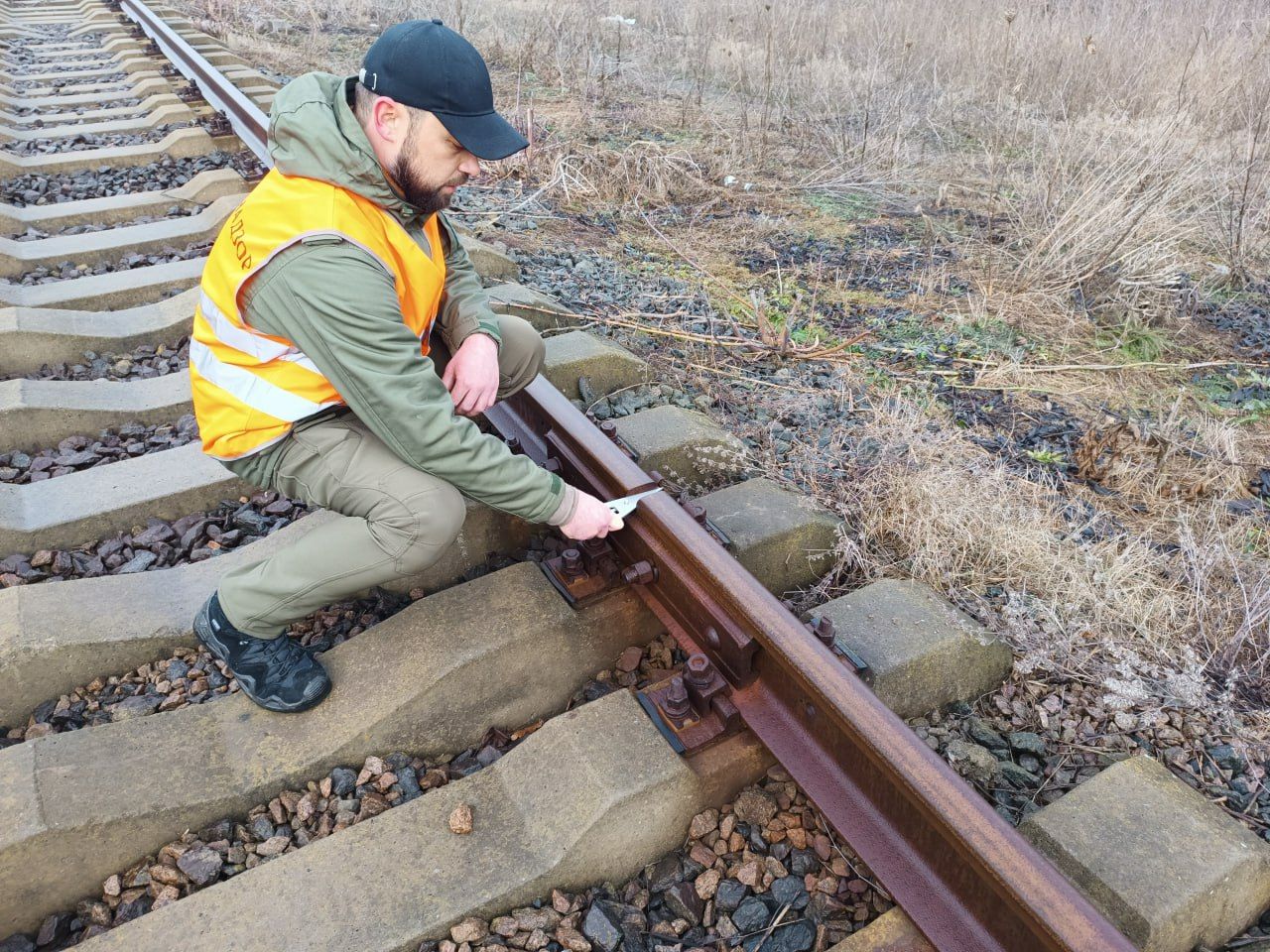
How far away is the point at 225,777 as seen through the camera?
6.97 feet

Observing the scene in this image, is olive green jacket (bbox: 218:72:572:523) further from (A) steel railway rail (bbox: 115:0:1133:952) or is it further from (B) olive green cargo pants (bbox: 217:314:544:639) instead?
(A) steel railway rail (bbox: 115:0:1133:952)

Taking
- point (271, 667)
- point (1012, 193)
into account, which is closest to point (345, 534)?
point (271, 667)

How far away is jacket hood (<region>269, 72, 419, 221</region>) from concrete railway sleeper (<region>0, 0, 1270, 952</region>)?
39.6 inches

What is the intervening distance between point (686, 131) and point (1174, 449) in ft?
19.0

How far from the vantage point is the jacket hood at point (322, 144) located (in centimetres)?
215

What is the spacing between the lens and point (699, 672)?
6.98ft

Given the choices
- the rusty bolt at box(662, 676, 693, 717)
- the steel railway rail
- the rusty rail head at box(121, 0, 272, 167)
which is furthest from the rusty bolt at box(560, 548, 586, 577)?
the rusty rail head at box(121, 0, 272, 167)

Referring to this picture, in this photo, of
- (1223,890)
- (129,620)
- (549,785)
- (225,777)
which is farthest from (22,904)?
(1223,890)

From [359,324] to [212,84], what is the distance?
6.43 metres

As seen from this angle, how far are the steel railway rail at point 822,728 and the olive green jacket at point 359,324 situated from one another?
33 cm

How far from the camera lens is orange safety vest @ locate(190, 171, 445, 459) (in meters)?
2.13

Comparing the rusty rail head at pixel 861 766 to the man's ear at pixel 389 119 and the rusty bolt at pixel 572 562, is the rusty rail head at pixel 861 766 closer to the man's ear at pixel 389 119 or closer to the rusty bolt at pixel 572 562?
the rusty bolt at pixel 572 562

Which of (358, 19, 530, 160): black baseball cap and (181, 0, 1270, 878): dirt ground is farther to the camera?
(181, 0, 1270, 878): dirt ground

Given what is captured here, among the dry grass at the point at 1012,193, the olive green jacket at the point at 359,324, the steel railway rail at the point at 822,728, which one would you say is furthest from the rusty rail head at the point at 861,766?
the dry grass at the point at 1012,193
